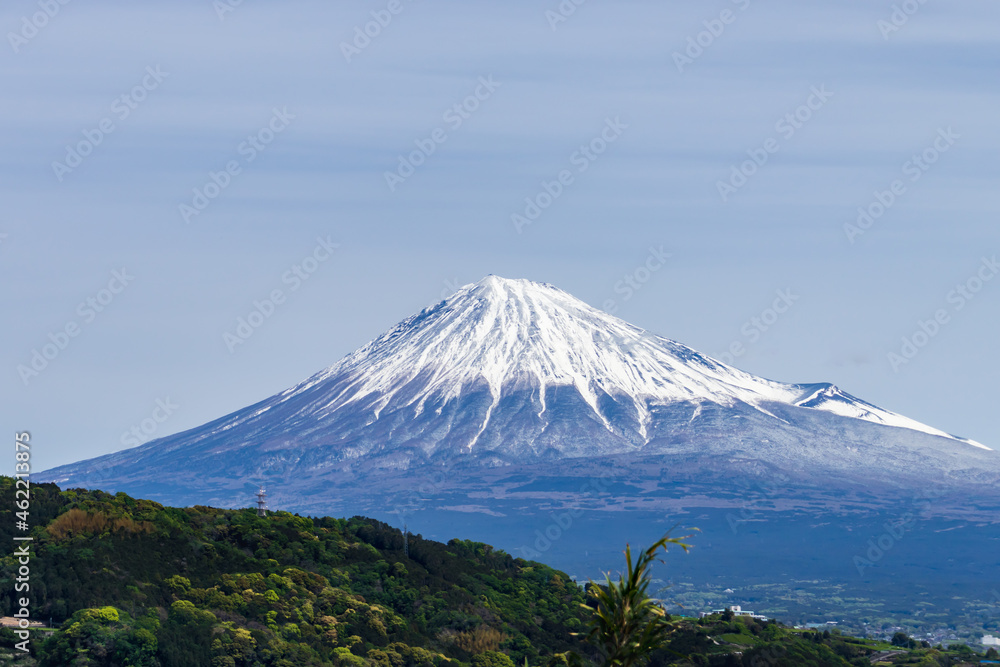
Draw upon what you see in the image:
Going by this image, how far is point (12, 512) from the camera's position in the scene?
96875mm

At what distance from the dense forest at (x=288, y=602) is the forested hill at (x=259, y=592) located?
0.41 feet

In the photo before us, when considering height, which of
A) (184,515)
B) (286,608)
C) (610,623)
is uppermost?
(184,515)

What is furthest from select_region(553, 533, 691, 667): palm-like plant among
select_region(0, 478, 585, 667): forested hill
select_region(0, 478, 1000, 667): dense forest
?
select_region(0, 478, 585, 667): forested hill

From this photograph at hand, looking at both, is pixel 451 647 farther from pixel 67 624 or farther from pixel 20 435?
pixel 20 435

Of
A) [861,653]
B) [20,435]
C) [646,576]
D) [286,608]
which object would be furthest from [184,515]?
[646,576]

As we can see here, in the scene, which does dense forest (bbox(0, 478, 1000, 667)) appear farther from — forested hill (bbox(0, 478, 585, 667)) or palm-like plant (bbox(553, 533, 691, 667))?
palm-like plant (bbox(553, 533, 691, 667))

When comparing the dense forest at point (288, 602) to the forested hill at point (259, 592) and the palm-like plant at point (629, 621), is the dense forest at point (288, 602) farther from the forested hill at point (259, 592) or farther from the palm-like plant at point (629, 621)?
the palm-like plant at point (629, 621)

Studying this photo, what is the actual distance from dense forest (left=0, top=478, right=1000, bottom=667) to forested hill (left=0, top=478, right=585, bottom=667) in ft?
0.41

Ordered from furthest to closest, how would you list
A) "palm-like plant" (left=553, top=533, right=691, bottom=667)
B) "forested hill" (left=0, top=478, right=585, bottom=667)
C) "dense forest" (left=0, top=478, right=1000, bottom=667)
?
"forested hill" (left=0, top=478, right=585, bottom=667), "dense forest" (left=0, top=478, right=1000, bottom=667), "palm-like plant" (left=553, top=533, right=691, bottom=667)

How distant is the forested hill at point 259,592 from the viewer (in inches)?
3258

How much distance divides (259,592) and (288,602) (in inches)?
92.2

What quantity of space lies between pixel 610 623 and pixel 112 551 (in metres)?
64.7

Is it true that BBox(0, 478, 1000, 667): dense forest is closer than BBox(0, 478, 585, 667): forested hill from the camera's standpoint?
Yes

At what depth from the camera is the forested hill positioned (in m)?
82.8
